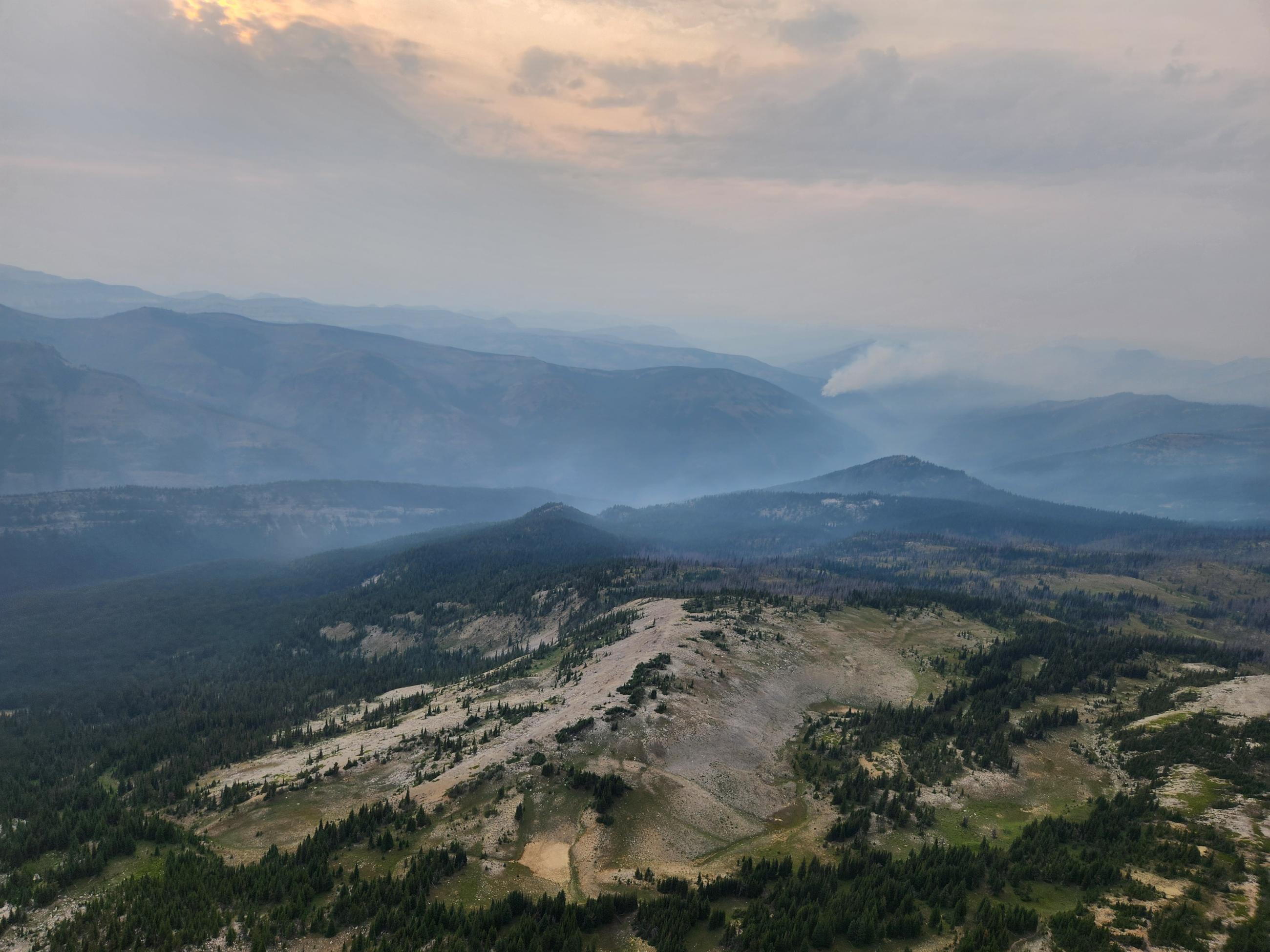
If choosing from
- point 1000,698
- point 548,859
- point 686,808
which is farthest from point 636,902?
point 1000,698

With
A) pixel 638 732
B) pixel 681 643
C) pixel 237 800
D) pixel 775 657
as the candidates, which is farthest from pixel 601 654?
pixel 237 800

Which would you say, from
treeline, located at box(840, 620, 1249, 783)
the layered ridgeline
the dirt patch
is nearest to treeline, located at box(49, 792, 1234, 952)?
the layered ridgeline

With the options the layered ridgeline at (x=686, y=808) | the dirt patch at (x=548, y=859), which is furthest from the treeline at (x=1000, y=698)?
the dirt patch at (x=548, y=859)

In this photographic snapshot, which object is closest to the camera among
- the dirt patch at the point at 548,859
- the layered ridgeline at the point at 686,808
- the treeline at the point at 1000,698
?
the layered ridgeline at the point at 686,808

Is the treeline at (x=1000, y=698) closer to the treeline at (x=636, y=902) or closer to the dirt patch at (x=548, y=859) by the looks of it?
the treeline at (x=636, y=902)

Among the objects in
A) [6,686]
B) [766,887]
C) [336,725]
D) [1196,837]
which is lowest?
[6,686]

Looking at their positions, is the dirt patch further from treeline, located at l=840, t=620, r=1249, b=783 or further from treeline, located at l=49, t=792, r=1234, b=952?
treeline, located at l=840, t=620, r=1249, b=783

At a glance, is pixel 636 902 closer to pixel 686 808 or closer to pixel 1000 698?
pixel 686 808

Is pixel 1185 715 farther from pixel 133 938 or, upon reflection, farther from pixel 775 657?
pixel 133 938
